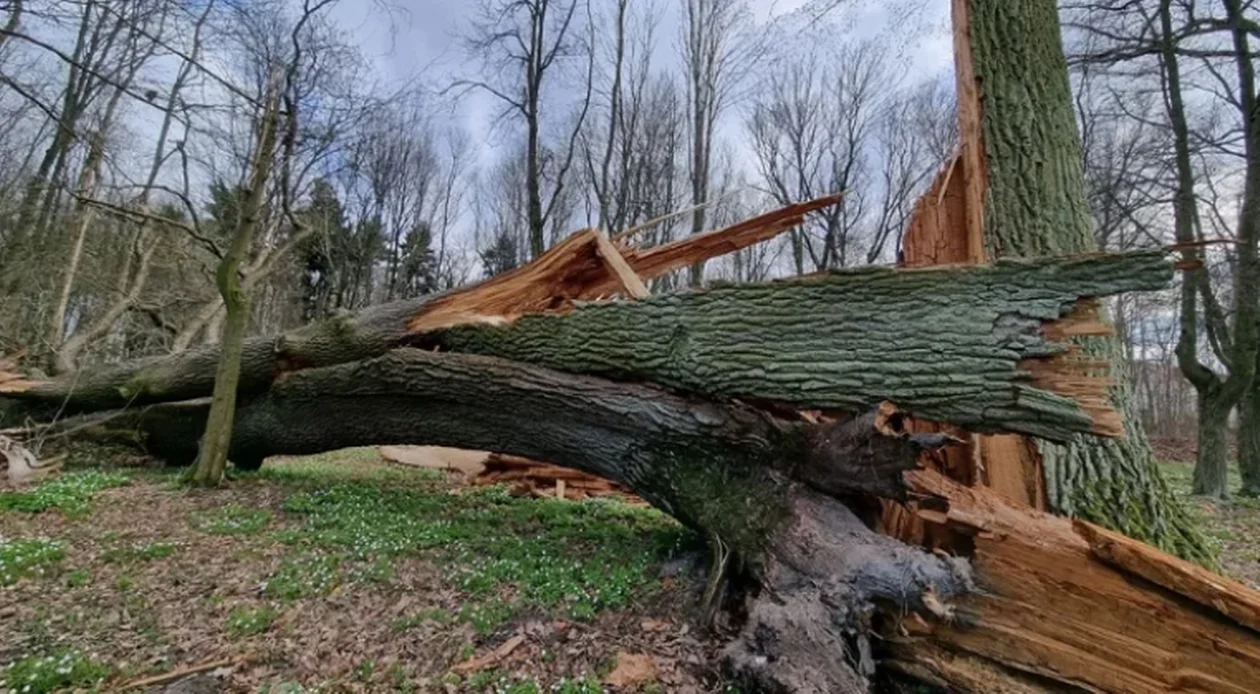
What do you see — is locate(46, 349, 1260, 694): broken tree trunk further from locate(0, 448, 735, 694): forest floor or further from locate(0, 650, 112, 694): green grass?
locate(0, 650, 112, 694): green grass

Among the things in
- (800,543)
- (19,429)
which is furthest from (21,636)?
(19,429)

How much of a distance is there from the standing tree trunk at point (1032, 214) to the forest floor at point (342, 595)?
5.61 feet

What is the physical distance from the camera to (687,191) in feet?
69.5

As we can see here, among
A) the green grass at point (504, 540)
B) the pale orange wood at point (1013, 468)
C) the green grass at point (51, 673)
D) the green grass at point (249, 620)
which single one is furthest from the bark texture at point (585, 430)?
the green grass at point (51, 673)

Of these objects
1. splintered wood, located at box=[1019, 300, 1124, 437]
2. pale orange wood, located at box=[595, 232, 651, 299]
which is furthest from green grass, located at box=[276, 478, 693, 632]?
splintered wood, located at box=[1019, 300, 1124, 437]

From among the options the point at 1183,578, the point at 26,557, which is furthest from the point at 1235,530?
the point at 26,557

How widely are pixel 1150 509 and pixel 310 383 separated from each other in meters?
6.22

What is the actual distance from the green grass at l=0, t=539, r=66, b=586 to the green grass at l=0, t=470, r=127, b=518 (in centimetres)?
86

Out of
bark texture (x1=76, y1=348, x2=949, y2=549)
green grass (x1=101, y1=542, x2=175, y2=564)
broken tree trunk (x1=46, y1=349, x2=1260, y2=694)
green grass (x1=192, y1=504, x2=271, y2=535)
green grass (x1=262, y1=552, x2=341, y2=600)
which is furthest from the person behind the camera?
green grass (x1=192, y1=504, x2=271, y2=535)

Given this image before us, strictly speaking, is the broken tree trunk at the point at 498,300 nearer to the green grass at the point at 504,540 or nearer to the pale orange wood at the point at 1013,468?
the green grass at the point at 504,540

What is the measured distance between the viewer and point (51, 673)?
2.55 metres

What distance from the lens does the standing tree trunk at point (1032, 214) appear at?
333 centimetres

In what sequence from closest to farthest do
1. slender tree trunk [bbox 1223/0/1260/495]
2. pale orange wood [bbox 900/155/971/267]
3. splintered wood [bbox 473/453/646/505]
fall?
1. pale orange wood [bbox 900/155/971/267]
2. splintered wood [bbox 473/453/646/505]
3. slender tree trunk [bbox 1223/0/1260/495]

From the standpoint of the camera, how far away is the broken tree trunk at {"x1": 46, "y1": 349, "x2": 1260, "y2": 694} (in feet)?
7.93
